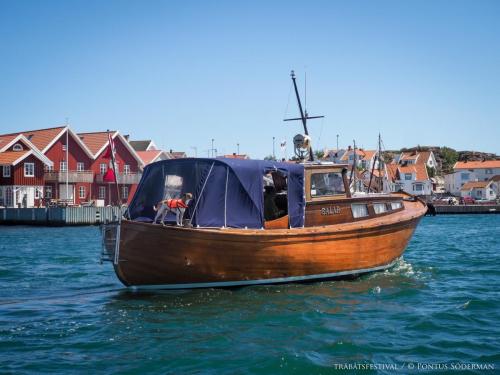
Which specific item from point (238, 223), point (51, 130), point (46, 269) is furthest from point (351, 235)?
point (51, 130)

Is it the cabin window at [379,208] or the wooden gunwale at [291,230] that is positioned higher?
the cabin window at [379,208]

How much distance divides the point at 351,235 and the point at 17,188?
3988 centimetres

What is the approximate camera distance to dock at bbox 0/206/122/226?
41.8 metres

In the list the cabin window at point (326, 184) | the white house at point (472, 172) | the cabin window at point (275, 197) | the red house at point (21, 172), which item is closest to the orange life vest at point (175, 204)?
the cabin window at point (275, 197)

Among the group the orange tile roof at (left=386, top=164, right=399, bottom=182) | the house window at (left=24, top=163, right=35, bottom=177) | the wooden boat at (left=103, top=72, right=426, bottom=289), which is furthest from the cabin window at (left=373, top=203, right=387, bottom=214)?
the orange tile roof at (left=386, top=164, right=399, bottom=182)

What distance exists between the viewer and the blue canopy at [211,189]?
1193 centimetres

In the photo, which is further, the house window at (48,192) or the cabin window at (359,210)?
the house window at (48,192)

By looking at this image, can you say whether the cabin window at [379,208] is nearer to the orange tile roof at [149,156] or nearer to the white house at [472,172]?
the orange tile roof at [149,156]

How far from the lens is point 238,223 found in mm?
12227

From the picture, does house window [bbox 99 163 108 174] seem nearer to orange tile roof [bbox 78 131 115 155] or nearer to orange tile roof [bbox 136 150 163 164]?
orange tile roof [bbox 78 131 115 155]

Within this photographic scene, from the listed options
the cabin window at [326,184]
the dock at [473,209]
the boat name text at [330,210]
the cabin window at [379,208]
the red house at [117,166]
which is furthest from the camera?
the dock at [473,209]

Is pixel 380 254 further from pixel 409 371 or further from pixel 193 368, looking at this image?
pixel 193 368

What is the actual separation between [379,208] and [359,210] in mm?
1156

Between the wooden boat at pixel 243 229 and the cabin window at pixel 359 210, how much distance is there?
5 centimetres
